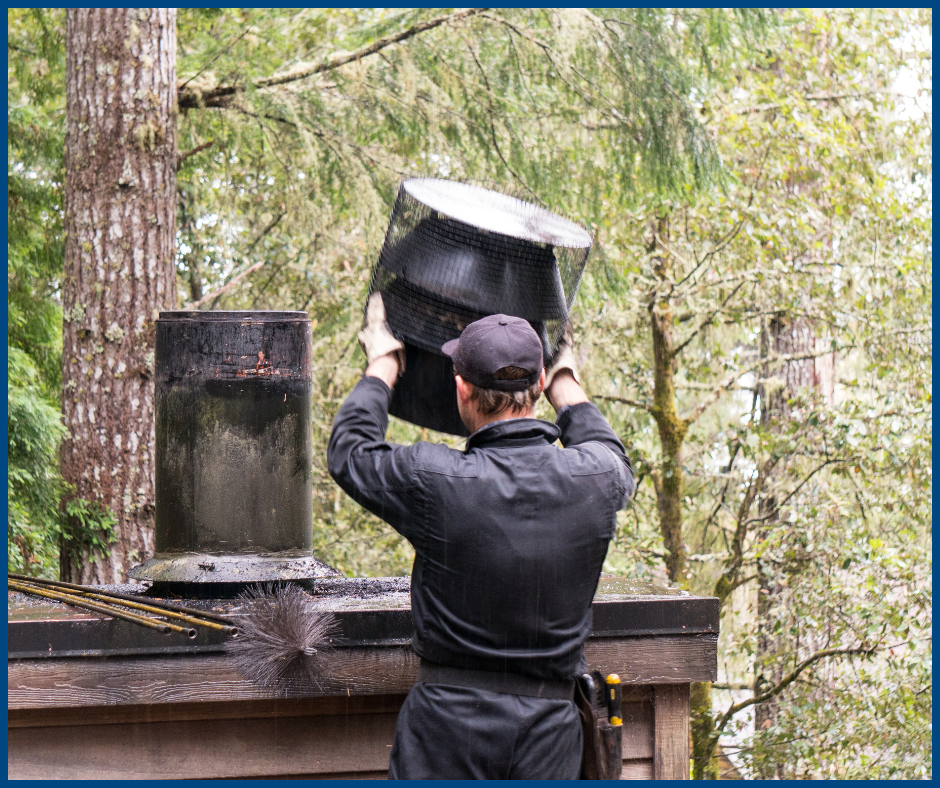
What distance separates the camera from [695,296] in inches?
309

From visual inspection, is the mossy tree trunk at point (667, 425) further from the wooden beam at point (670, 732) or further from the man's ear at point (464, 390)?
the man's ear at point (464, 390)

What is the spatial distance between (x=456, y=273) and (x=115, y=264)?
126 inches

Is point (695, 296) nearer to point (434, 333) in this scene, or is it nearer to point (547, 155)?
point (547, 155)

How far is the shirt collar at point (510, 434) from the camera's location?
2.51 meters

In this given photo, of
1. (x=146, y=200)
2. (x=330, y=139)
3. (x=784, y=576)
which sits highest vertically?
(x=330, y=139)

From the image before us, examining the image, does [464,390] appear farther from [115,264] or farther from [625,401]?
[625,401]

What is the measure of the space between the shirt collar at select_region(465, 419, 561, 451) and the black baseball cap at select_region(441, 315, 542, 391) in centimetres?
9

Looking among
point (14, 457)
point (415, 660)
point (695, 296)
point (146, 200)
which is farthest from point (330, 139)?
point (415, 660)

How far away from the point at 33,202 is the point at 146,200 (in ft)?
3.69

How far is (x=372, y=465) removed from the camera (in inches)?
96.3

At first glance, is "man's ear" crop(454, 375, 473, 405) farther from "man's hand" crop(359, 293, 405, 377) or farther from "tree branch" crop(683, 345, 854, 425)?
"tree branch" crop(683, 345, 854, 425)

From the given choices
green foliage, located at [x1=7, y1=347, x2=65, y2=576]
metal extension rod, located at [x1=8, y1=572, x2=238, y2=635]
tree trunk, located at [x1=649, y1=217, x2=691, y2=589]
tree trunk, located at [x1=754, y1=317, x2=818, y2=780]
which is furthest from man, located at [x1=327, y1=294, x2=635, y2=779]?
tree trunk, located at [x1=649, y1=217, x2=691, y2=589]

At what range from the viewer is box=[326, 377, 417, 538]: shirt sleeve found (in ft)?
7.94

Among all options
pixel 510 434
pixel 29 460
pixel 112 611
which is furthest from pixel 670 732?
pixel 29 460
